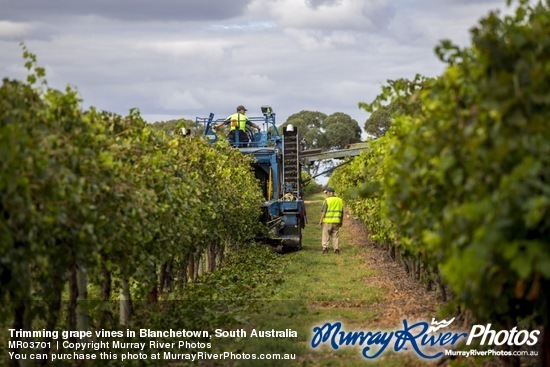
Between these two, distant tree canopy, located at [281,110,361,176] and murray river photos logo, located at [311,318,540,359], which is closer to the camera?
murray river photos logo, located at [311,318,540,359]

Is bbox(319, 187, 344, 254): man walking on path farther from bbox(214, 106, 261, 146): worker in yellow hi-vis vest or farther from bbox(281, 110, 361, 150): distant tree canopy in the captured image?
bbox(281, 110, 361, 150): distant tree canopy

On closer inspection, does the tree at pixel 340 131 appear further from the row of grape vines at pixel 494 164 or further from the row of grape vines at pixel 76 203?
the row of grape vines at pixel 494 164

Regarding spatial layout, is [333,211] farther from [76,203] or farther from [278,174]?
[76,203]

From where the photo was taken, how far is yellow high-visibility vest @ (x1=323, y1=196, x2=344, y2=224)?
26.1 metres

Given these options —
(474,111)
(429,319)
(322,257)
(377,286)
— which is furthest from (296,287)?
(474,111)

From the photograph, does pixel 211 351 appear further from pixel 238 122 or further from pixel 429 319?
pixel 238 122

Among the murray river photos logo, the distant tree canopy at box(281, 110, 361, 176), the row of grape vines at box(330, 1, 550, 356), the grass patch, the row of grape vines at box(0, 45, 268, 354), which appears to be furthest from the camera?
the distant tree canopy at box(281, 110, 361, 176)

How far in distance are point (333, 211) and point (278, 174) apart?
209 centimetres

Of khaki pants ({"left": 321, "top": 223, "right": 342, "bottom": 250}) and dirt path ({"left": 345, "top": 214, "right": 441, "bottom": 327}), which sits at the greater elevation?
khaki pants ({"left": 321, "top": 223, "right": 342, "bottom": 250})

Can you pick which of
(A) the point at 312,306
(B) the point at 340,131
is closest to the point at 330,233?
(A) the point at 312,306

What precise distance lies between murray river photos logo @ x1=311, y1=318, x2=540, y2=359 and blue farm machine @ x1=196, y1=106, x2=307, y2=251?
13.2 meters

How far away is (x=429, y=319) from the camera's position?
1220 centimetres

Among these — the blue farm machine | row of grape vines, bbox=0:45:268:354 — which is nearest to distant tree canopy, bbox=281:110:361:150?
the blue farm machine

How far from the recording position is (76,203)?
25.8 feet
